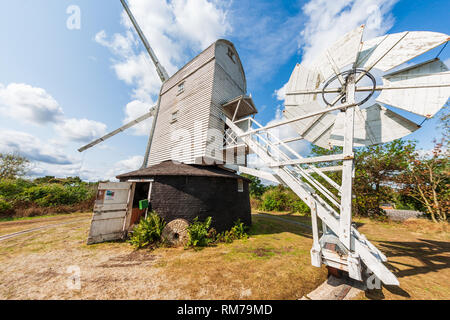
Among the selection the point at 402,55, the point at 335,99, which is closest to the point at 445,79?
the point at 402,55

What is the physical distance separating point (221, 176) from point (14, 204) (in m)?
17.0

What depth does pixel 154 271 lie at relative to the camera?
4234 mm

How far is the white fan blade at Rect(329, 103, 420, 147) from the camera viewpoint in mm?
4742

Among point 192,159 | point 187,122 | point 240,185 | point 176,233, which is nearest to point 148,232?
point 176,233

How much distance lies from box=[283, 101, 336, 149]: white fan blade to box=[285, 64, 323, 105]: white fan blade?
11.7 inches

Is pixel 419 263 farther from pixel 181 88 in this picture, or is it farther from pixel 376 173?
pixel 181 88

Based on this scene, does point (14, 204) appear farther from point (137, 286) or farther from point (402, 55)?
point (402, 55)

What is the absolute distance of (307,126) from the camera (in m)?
7.04

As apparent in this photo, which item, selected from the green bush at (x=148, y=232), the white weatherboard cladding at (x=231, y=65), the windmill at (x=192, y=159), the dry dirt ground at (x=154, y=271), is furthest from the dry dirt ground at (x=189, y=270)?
the white weatherboard cladding at (x=231, y=65)

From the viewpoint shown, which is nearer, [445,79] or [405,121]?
[445,79]

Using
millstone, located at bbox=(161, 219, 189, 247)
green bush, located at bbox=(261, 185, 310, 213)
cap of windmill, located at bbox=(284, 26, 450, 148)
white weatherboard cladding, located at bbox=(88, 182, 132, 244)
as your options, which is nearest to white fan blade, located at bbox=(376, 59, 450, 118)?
cap of windmill, located at bbox=(284, 26, 450, 148)

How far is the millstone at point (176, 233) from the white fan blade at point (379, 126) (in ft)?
27.1

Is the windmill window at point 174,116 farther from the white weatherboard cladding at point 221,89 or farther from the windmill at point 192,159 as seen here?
the white weatherboard cladding at point 221,89

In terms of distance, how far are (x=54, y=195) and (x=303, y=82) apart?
21525 mm
